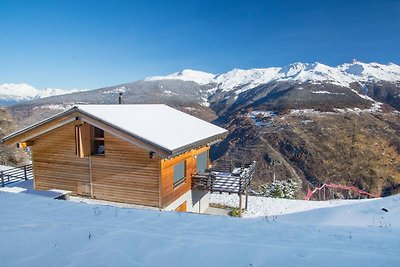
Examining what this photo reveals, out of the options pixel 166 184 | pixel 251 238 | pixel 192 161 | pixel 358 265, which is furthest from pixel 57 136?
Result: pixel 358 265

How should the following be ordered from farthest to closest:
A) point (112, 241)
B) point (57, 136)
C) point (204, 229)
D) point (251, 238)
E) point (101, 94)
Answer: point (101, 94) → point (57, 136) → point (204, 229) → point (251, 238) → point (112, 241)

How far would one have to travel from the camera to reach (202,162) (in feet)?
57.0

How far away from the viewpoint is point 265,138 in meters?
68.8

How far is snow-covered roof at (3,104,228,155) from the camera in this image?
11.5 meters

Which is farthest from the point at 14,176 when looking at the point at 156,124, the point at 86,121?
the point at 156,124

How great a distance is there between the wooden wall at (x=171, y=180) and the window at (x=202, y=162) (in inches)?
46.3

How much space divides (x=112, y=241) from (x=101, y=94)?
183293 millimetres

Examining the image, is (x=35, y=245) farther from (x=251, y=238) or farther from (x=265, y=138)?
(x=265, y=138)

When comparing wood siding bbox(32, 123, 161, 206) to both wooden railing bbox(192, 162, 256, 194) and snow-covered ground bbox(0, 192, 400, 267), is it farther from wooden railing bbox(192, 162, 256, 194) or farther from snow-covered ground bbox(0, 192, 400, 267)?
snow-covered ground bbox(0, 192, 400, 267)

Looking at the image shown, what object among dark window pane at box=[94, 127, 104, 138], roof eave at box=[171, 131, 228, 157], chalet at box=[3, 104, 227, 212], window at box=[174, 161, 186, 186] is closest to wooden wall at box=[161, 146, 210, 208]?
chalet at box=[3, 104, 227, 212]

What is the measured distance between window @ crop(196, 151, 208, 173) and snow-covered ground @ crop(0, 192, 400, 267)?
356 inches

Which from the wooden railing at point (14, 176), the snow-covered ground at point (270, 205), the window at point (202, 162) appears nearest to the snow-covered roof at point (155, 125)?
the window at point (202, 162)

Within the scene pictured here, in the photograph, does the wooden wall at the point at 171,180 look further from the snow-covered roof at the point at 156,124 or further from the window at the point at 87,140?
the window at the point at 87,140

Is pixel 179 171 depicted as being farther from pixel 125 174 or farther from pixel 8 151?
pixel 8 151
